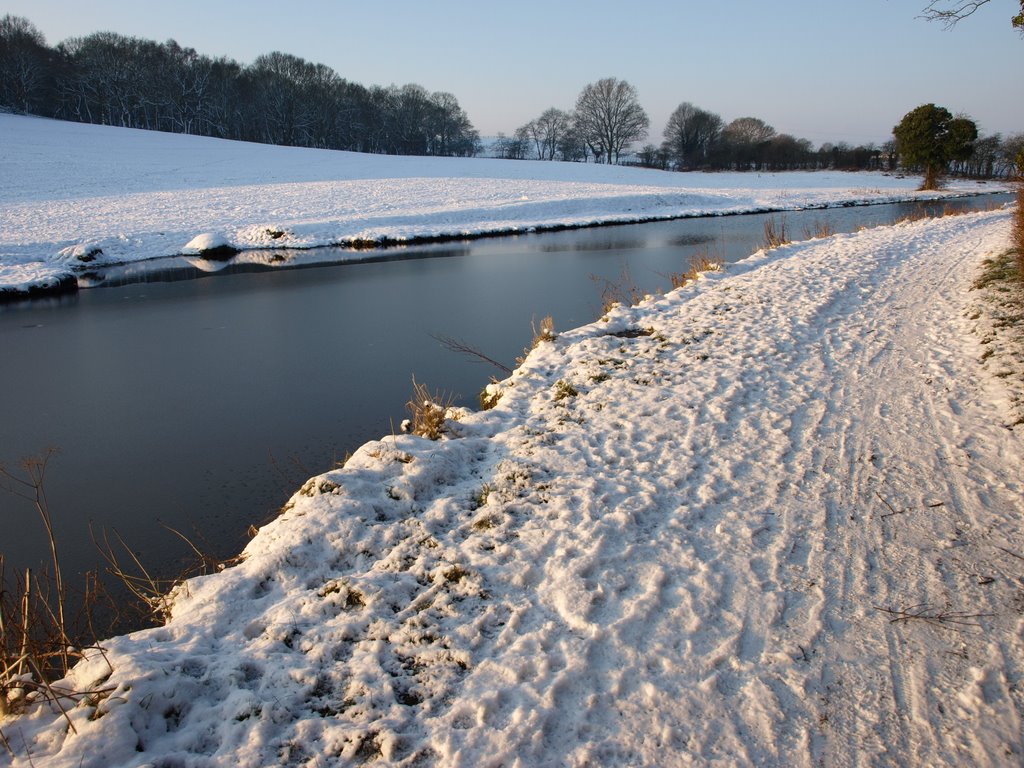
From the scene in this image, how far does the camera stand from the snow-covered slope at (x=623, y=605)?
93.2 inches

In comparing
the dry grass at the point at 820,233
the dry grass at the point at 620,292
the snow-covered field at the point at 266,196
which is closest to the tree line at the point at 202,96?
the snow-covered field at the point at 266,196

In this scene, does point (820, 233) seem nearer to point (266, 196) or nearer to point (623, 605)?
point (623, 605)

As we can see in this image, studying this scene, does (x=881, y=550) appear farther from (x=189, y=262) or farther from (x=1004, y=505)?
(x=189, y=262)

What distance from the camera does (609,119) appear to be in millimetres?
77562

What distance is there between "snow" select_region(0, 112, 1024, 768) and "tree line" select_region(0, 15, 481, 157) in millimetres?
68776

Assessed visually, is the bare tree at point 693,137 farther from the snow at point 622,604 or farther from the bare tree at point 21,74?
the snow at point 622,604

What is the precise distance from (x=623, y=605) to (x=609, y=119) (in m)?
83.3

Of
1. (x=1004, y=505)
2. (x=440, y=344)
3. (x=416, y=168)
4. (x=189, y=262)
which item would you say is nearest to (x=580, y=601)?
(x=1004, y=505)

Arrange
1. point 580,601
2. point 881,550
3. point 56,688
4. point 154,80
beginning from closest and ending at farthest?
point 56,688, point 580,601, point 881,550, point 154,80

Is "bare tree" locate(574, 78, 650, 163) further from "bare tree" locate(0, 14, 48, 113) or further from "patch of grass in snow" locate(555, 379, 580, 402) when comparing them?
"patch of grass in snow" locate(555, 379, 580, 402)

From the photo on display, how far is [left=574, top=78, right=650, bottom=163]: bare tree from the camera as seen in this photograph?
76.6 meters

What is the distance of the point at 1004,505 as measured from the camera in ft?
12.2

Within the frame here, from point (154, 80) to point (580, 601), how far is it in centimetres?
7164

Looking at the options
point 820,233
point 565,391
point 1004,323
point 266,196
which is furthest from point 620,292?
point 266,196
